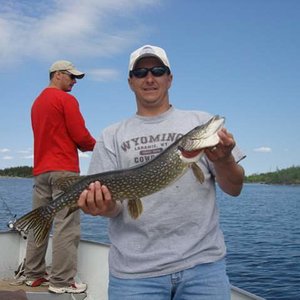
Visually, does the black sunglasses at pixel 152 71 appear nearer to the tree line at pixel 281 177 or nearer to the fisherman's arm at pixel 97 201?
the fisherman's arm at pixel 97 201

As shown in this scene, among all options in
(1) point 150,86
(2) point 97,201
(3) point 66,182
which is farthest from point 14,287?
(1) point 150,86

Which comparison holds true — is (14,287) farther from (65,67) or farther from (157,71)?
(157,71)

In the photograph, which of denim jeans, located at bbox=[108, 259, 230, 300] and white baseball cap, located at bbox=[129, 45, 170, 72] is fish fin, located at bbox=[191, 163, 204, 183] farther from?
white baseball cap, located at bbox=[129, 45, 170, 72]

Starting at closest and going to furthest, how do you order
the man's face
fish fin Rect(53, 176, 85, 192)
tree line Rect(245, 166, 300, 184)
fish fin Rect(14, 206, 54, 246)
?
the man's face < fish fin Rect(53, 176, 85, 192) < fish fin Rect(14, 206, 54, 246) < tree line Rect(245, 166, 300, 184)

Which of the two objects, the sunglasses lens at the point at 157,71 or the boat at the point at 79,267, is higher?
the sunglasses lens at the point at 157,71

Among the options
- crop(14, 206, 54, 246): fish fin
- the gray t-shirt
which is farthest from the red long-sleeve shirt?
the gray t-shirt

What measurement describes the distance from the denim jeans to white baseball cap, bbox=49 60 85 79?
381 centimetres

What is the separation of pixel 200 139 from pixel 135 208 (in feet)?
2.03

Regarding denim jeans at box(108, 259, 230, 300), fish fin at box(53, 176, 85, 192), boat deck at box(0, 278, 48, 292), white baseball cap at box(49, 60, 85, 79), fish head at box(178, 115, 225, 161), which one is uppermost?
white baseball cap at box(49, 60, 85, 79)

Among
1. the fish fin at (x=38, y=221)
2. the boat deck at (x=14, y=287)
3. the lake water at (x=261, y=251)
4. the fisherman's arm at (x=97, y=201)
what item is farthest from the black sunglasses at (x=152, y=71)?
the lake water at (x=261, y=251)

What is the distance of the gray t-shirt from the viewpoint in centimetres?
288

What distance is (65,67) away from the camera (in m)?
6.07

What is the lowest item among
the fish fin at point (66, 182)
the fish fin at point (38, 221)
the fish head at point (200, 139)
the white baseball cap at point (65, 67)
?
the fish fin at point (38, 221)

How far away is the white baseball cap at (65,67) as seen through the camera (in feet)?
19.9
